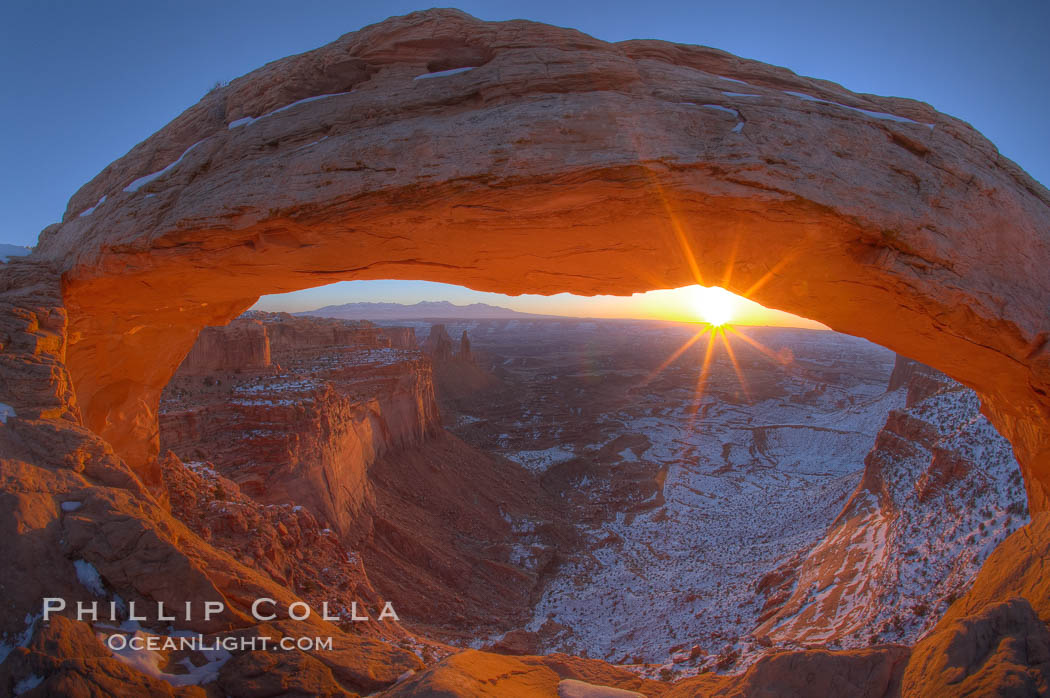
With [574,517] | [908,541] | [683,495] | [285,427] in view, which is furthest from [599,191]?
[683,495]

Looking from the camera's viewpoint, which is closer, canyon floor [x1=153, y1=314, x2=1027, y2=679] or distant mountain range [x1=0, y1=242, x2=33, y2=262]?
distant mountain range [x1=0, y1=242, x2=33, y2=262]

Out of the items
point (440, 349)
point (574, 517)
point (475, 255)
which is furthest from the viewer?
point (440, 349)

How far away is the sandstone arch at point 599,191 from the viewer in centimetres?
410

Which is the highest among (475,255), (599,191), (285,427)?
(599,191)

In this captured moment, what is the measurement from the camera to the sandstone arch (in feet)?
13.4

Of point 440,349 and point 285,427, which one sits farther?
point 440,349

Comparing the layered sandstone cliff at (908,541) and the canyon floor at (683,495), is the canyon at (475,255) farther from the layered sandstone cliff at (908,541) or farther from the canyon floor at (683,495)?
the canyon floor at (683,495)

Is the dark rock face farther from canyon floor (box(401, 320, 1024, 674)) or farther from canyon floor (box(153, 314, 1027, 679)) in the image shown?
canyon floor (box(153, 314, 1027, 679))

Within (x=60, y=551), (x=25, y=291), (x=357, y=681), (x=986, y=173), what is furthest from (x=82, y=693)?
(x=986, y=173)

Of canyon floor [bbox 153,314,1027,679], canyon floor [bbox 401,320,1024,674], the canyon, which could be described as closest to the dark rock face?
canyon floor [bbox 401,320,1024,674]

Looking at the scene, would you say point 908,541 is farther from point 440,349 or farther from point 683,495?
point 440,349

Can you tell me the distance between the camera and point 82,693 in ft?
8.13

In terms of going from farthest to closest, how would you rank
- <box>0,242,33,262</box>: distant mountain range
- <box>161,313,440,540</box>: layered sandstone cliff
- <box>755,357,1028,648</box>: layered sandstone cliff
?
<box>161,313,440,540</box>: layered sandstone cliff, <box>755,357,1028,648</box>: layered sandstone cliff, <box>0,242,33,262</box>: distant mountain range

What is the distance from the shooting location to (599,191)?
416cm
